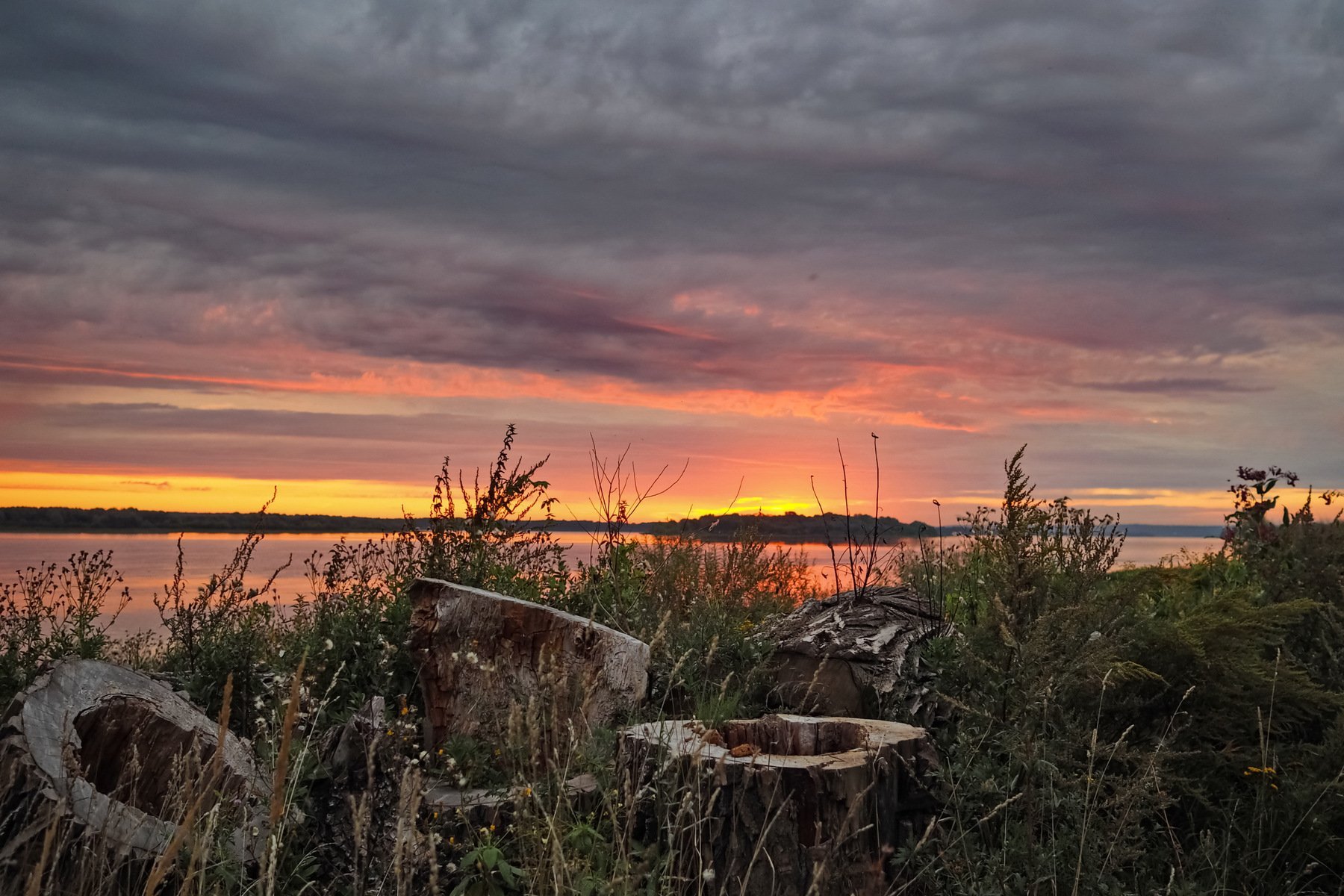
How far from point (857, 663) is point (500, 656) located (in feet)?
7.22

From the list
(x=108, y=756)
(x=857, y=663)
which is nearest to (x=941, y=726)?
(x=857, y=663)

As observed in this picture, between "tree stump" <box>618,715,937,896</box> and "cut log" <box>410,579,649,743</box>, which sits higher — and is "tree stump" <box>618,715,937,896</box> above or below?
below

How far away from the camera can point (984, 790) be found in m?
4.58

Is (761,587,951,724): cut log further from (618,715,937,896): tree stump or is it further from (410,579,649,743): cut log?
(618,715,937,896): tree stump

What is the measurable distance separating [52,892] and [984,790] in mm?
4009

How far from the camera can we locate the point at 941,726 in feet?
19.6

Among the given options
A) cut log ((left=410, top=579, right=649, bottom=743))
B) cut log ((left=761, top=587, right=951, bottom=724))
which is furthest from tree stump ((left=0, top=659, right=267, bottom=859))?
cut log ((left=761, top=587, right=951, bottom=724))

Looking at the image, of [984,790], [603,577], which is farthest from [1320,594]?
[603,577]

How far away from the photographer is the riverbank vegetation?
14.1 ft

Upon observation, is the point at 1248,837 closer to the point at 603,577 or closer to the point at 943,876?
the point at 943,876

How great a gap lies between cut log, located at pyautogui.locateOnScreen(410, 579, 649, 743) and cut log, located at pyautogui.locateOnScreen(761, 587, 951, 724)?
109 cm

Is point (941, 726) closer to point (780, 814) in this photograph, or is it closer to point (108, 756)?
point (780, 814)

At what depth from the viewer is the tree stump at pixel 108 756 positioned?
431cm

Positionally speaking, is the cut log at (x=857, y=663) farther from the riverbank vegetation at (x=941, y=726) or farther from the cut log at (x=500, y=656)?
the cut log at (x=500, y=656)
